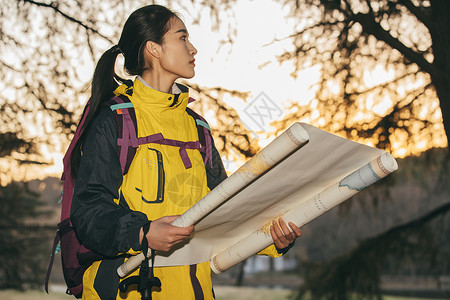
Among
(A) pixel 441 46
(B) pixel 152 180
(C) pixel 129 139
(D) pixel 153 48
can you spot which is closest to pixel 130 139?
(C) pixel 129 139

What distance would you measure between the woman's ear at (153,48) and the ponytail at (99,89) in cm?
11

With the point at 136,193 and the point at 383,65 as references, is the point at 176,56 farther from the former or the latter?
the point at 383,65

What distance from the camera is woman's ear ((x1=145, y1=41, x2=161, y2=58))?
4.80ft

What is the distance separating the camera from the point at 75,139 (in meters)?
1.34

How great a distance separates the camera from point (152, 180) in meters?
1.29

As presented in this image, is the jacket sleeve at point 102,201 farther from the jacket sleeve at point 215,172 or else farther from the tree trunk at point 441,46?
the tree trunk at point 441,46

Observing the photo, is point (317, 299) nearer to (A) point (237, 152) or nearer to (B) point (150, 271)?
(A) point (237, 152)

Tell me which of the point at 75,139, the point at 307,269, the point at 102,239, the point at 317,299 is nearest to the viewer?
the point at 102,239

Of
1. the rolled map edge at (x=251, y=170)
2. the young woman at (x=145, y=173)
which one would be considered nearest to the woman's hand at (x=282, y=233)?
the young woman at (x=145, y=173)

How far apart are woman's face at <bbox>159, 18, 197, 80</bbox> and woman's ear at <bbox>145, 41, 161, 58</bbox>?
13 mm

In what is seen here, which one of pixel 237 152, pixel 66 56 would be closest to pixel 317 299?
pixel 237 152

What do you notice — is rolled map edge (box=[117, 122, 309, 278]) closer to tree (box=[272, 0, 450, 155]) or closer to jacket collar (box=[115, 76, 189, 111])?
jacket collar (box=[115, 76, 189, 111])

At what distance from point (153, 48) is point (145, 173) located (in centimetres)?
42

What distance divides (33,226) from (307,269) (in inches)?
135
